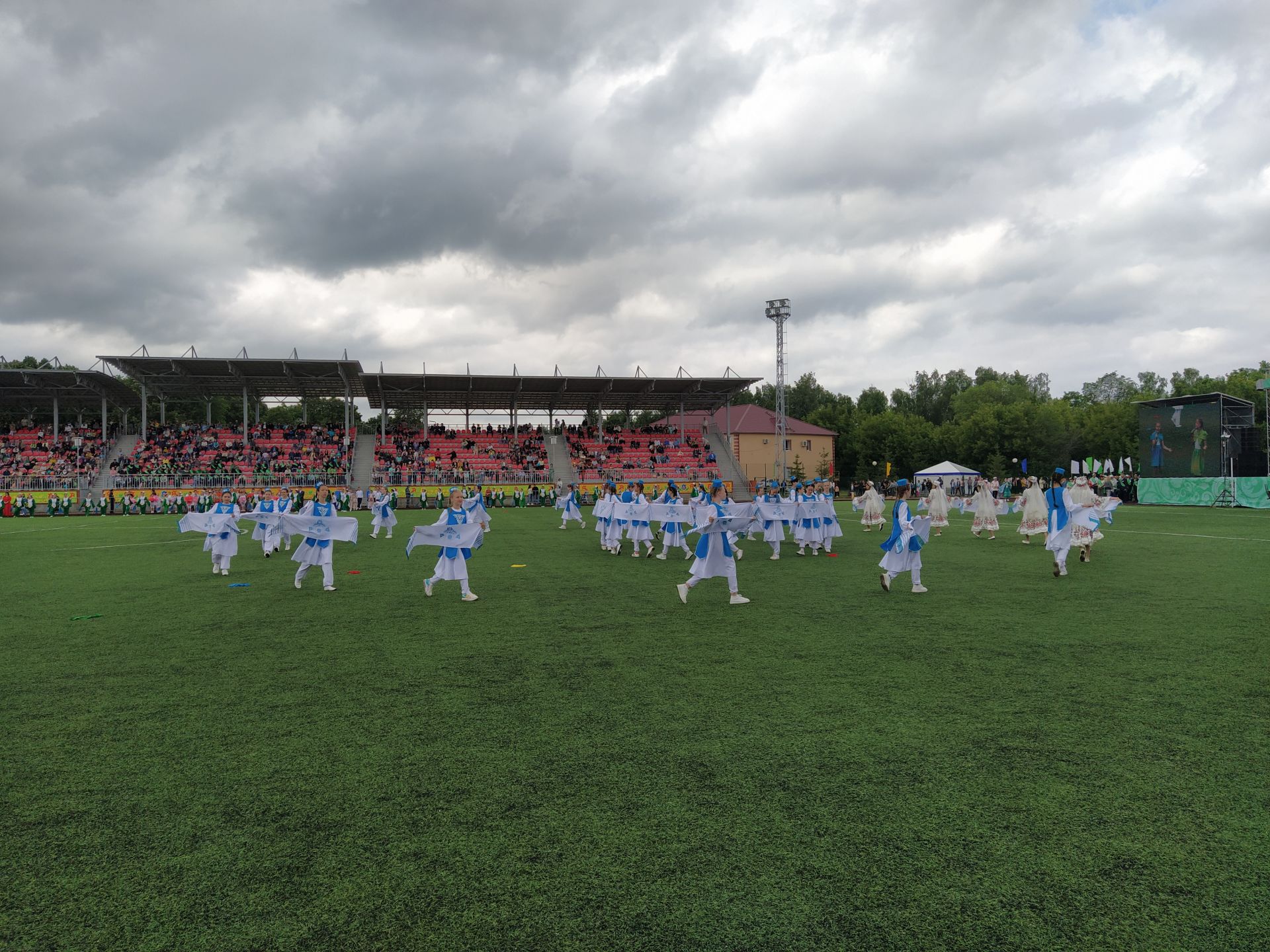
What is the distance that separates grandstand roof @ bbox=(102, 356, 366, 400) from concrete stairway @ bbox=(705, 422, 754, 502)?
2258 centimetres

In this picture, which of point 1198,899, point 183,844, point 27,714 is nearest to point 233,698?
point 27,714

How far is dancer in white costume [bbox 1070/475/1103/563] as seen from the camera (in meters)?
13.9

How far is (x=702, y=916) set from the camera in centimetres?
286

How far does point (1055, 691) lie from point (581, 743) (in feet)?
11.9

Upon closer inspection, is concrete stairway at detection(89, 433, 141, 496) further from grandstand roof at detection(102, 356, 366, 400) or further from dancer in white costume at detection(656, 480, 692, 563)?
dancer in white costume at detection(656, 480, 692, 563)

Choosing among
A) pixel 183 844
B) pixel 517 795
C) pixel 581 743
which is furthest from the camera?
pixel 581 743

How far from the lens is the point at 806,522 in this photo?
16.3m

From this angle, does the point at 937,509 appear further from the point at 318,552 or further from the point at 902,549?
the point at 318,552

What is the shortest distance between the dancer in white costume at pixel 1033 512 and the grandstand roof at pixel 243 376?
108ft

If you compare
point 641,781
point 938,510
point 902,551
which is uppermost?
point 902,551

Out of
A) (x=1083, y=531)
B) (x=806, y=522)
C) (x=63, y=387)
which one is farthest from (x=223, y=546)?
(x=63, y=387)

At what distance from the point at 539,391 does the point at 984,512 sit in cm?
3120

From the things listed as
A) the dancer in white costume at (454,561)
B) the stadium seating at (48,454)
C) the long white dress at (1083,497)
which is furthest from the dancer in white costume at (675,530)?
the stadium seating at (48,454)

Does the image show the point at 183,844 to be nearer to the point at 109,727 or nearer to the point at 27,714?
the point at 109,727
